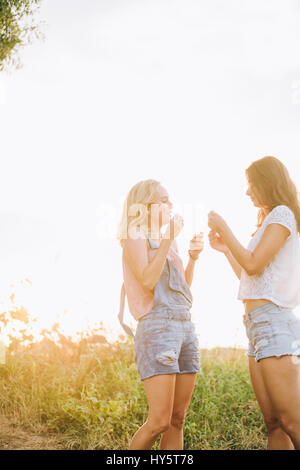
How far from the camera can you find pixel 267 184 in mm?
2533

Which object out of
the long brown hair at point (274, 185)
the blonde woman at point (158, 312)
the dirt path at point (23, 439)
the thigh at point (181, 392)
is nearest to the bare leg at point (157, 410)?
the blonde woman at point (158, 312)

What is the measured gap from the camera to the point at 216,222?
2572 mm

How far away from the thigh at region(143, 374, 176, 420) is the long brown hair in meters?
1.18

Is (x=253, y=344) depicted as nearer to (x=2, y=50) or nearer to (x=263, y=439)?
(x=263, y=439)

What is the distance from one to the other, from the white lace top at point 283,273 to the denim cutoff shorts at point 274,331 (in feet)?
0.19

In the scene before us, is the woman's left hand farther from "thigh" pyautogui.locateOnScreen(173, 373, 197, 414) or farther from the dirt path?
the dirt path

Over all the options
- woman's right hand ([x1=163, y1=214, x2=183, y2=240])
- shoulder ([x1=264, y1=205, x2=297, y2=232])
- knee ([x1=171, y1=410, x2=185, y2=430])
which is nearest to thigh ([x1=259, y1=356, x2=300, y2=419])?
knee ([x1=171, y1=410, x2=185, y2=430])

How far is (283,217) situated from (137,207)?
0.91 metres

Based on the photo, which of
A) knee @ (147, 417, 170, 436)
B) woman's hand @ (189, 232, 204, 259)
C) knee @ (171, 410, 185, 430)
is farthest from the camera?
woman's hand @ (189, 232, 204, 259)

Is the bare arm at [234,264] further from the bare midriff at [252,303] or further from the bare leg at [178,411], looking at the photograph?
the bare leg at [178,411]

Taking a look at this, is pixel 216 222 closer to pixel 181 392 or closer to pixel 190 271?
pixel 190 271

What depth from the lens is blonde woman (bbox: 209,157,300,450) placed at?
2.25 meters

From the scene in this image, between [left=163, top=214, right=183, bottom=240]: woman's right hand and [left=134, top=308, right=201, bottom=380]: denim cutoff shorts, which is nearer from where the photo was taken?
[left=134, top=308, right=201, bottom=380]: denim cutoff shorts

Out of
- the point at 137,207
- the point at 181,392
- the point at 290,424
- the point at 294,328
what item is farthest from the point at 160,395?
the point at 137,207
